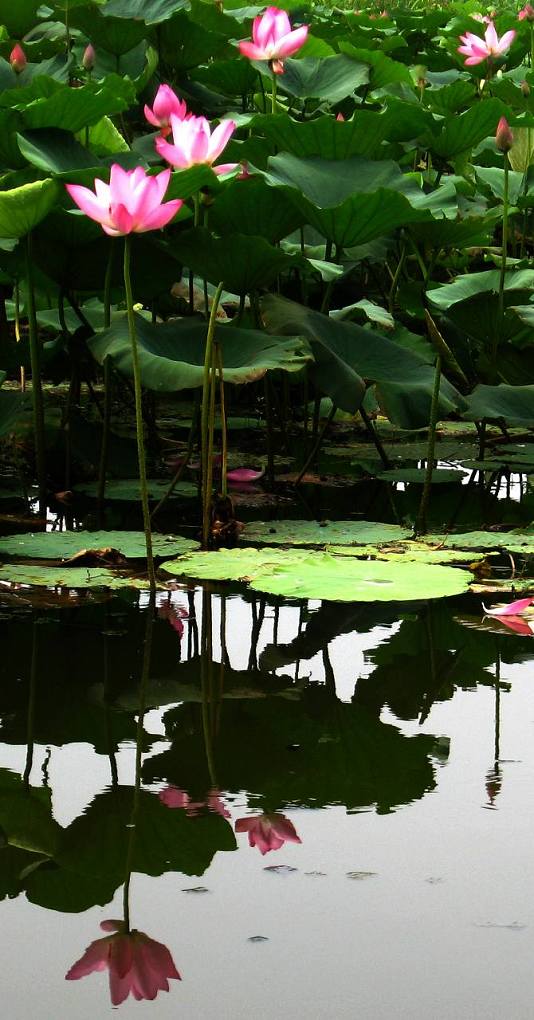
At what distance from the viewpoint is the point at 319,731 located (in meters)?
1.51

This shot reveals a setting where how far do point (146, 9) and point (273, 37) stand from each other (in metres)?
1.02

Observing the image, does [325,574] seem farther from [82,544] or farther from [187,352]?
[187,352]

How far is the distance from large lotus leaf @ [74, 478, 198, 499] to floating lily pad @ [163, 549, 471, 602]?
64 centimetres

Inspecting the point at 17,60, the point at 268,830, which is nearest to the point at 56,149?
the point at 17,60

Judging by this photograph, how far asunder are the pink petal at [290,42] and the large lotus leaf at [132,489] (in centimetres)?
112

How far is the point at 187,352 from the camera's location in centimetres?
258

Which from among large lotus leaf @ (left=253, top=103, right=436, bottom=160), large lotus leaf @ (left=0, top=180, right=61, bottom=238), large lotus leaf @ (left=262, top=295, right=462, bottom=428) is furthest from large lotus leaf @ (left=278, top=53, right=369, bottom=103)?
large lotus leaf @ (left=0, top=180, right=61, bottom=238)

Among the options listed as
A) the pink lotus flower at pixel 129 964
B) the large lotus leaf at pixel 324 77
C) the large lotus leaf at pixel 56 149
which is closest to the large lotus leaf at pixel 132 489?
the large lotus leaf at pixel 56 149

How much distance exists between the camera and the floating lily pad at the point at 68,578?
2111mm

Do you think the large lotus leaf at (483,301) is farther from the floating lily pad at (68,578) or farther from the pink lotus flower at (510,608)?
the floating lily pad at (68,578)

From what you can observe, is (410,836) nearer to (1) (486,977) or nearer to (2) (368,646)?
(1) (486,977)

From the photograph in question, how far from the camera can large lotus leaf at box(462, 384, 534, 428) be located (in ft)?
9.21

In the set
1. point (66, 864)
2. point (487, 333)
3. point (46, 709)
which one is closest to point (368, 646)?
point (46, 709)

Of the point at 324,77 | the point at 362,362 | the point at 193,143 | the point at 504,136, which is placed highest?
the point at 324,77
